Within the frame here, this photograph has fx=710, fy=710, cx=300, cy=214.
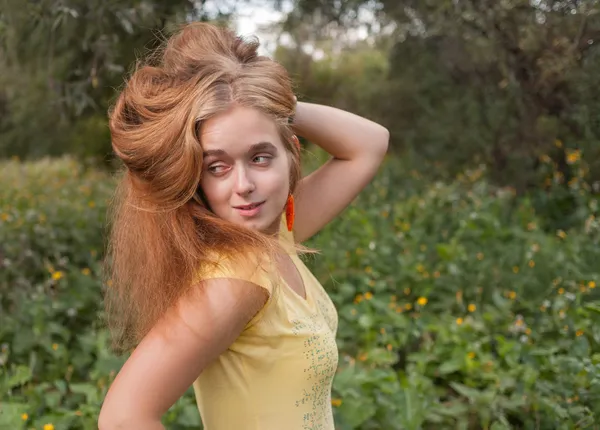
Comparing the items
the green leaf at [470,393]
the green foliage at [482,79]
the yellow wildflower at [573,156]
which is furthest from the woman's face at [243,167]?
the yellow wildflower at [573,156]

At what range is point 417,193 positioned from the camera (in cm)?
610

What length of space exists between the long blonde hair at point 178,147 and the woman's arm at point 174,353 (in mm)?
61

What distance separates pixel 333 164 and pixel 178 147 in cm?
66

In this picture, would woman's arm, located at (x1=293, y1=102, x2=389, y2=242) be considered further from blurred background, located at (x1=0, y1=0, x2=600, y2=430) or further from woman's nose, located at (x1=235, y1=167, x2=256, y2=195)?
woman's nose, located at (x1=235, y1=167, x2=256, y2=195)

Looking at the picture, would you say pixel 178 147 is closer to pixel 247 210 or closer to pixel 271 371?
pixel 247 210

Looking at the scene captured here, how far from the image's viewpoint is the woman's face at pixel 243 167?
47.8 inches

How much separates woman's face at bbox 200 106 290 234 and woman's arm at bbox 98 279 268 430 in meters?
0.16

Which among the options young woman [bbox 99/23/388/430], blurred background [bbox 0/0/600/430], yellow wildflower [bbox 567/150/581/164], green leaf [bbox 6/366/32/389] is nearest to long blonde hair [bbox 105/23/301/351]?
young woman [bbox 99/23/388/430]

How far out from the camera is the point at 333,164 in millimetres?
1791

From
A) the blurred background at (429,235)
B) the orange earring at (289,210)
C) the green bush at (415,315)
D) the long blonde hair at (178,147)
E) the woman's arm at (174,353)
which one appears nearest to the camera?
the woman's arm at (174,353)

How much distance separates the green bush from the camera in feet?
8.02

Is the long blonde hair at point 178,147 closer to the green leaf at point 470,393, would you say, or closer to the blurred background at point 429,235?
the blurred background at point 429,235

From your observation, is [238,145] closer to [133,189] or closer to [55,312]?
[133,189]

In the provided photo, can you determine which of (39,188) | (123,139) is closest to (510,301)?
(123,139)
